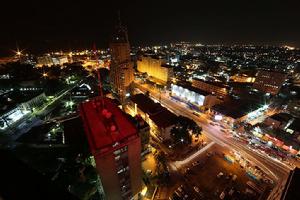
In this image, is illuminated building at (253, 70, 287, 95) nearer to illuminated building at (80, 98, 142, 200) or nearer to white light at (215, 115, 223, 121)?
white light at (215, 115, 223, 121)

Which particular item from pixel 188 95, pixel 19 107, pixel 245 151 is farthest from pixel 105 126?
pixel 188 95

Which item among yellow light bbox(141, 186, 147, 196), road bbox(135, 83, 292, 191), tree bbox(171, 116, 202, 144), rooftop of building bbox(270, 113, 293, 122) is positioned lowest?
yellow light bbox(141, 186, 147, 196)

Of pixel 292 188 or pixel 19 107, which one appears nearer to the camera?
pixel 292 188

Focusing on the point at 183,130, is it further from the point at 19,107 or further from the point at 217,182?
the point at 19,107

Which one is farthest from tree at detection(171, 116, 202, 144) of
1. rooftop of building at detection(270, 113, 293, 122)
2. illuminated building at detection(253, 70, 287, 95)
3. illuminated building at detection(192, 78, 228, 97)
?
illuminated building at detection(253, 70, 287, 95)

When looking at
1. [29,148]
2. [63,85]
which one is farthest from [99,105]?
[63,85]

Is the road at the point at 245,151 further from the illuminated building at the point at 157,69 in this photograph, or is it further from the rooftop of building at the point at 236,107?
the illuminated building at the point at 157,69

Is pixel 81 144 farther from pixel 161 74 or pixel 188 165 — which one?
pixel 161 74
